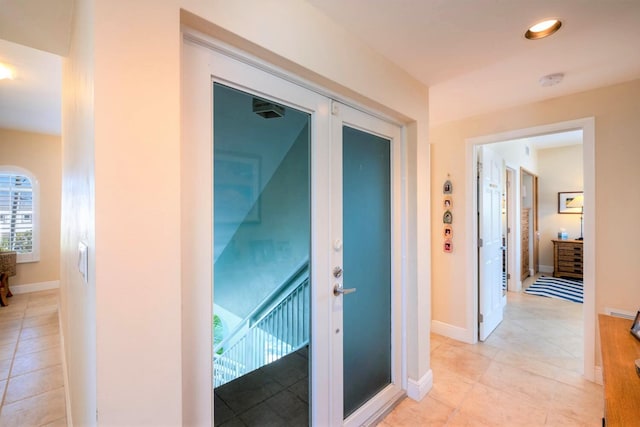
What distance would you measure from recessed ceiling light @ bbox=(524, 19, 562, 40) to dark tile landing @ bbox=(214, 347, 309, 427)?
2.19m

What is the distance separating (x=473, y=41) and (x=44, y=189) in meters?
6.35

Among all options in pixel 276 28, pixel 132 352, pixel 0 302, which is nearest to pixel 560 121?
pixel 276 28

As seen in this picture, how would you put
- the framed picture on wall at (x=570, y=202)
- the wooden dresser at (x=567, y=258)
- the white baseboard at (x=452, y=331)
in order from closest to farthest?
the white baseboard at (x=452, y=331) → the wooden dresser at (x=567, y=258) → the framed picture on wall at (x=570, y=202)

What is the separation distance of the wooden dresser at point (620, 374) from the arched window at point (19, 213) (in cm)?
682

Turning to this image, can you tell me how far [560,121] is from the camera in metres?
2.49

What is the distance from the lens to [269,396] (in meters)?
1.44

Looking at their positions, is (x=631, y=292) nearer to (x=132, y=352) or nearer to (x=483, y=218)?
(x=483, y=218)

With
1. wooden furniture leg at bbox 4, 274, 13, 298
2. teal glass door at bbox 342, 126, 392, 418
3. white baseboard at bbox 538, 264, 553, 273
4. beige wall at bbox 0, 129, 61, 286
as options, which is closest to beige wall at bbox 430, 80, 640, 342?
teal glass door at bbox 342, 126, 392, 418

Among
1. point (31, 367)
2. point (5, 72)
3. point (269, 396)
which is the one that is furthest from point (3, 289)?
point (269, 396)

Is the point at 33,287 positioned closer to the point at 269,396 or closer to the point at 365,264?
the point at 269,396

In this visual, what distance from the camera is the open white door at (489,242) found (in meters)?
3.05

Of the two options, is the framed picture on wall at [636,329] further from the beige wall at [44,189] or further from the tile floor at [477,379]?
the beige wall at [44,189]

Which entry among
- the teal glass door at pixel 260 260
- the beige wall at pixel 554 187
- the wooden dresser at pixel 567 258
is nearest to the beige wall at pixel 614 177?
the teal glass door at pixel 260 260

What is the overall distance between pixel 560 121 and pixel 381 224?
1.98 m
